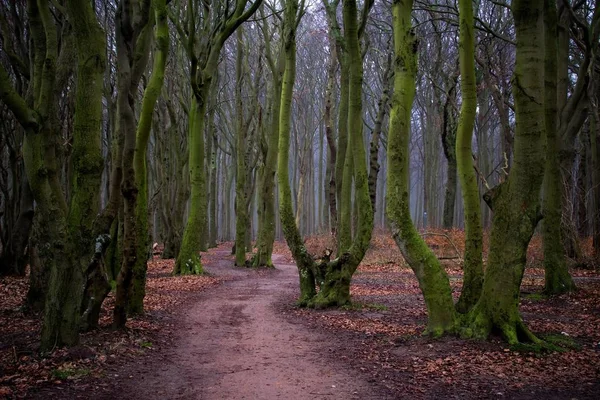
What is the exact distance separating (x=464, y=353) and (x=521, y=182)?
2228 mm

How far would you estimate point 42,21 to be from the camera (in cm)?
708

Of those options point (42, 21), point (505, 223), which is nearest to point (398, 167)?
point (505, 223)

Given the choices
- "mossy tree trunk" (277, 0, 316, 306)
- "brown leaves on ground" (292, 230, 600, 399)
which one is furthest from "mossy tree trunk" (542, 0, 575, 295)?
"mossy tree trunk" (277, 0, 316, 306)

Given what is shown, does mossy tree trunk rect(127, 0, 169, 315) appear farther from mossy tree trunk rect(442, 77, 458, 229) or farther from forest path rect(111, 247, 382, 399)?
mossy tree trunk rect(442, 77, 458, 229)

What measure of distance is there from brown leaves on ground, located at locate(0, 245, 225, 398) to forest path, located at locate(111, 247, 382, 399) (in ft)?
1.14

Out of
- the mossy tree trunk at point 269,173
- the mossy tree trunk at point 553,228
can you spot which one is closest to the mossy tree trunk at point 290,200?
the mossy tree trunk at point 553,228

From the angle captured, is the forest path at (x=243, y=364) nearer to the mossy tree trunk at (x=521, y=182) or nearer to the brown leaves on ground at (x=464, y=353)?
the brown leaves on ground at (x=464, y=353)

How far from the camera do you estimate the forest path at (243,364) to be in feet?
15.8

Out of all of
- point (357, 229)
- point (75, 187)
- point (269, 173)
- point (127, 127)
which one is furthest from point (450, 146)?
point (75, 187)

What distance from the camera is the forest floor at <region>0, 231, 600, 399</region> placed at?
15.5 ft

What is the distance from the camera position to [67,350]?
5438 mm

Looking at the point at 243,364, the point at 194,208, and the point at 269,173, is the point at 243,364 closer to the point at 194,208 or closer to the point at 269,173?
the point at 194,208

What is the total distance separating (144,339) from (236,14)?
8.72 m

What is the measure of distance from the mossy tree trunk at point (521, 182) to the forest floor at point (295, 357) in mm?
363
